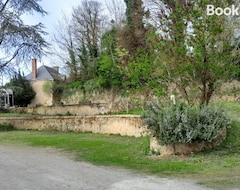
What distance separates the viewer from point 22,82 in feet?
145

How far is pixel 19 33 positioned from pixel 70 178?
1882cm

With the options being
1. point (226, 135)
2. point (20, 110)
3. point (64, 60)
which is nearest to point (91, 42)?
point (64, 60)

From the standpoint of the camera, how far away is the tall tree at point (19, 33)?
76.5 feet

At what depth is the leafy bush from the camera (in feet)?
29.0

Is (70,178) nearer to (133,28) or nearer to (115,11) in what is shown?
(133,28)

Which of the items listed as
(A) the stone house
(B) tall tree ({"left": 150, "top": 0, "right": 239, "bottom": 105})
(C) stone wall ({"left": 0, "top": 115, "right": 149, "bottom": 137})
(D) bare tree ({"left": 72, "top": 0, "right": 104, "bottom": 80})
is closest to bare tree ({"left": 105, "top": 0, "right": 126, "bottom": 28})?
(D) bare tree ({"left": 72, "top": 0, "right": 104, "bottom": 80})

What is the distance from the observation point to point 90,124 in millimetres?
17391

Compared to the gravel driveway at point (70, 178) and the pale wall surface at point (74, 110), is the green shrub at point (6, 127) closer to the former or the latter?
the pale wall surface at point (74, 110)

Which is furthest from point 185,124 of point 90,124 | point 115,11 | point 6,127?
point 115,11

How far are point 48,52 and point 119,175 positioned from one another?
19.8 m

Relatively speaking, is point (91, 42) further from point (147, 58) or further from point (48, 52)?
point (147, 58)

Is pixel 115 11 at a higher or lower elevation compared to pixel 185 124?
higher

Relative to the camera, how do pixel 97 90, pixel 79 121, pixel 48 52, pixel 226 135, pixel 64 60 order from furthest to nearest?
pixel 64 60
pixel 97 90
pixel 48 52
pixel 79 121
pixel 226 135

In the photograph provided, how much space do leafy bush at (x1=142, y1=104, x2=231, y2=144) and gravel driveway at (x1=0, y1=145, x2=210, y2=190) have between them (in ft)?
6.60
